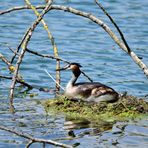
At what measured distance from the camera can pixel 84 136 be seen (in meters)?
11.6

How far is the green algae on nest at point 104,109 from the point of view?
12516 millimetres

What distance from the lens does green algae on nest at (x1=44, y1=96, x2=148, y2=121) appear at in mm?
12516

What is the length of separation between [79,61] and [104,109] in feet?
21.2

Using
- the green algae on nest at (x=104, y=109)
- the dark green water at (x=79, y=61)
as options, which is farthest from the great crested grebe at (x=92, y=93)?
the dark green water at (x=79, y=61)

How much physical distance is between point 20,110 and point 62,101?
29.3 inches

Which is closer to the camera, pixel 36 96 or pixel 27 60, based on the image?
pixel 36 96

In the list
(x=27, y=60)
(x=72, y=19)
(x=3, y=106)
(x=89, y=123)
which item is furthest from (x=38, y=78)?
(x=72, y=19)

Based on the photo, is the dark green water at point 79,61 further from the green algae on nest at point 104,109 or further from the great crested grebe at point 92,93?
the great crested grebe at point 92,93

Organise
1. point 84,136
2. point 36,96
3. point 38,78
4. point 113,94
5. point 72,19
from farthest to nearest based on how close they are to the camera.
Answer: point 72,19, point 38,78, point 36,96, point 113,94, point 84,136

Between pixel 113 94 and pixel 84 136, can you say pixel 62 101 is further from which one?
pixel 84 136

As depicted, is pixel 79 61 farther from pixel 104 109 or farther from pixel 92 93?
pixel 104 109

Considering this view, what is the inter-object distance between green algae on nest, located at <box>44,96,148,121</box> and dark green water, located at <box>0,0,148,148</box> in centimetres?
25

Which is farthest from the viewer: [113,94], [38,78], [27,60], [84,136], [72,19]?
[72,19]

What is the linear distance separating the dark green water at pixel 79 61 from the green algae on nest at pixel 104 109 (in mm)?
247
